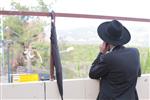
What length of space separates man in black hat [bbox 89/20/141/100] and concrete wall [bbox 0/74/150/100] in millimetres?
141

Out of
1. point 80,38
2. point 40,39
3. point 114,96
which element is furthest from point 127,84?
point 40,39

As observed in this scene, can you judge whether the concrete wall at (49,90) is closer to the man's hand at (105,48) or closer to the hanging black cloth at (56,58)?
the hanging black cloth at (56,58)

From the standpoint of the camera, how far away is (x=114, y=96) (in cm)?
211

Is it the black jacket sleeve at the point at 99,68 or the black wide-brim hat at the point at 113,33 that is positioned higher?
the black wide-brim hat at the point at 113,33

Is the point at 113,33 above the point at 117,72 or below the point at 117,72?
above

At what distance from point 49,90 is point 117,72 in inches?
20.9

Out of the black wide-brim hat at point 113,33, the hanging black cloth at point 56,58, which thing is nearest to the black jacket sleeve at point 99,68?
the black wide-brim hat at point 113,33

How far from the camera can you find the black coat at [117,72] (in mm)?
2074

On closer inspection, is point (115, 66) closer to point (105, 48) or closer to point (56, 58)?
point (105, 48)

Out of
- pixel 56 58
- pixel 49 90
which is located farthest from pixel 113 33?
pixel 49 90

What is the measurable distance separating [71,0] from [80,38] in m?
0.38

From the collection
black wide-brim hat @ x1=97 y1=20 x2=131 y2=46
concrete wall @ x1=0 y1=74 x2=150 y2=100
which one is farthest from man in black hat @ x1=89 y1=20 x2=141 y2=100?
concrete wall @ x1=0 y1=74 x2=150 y2=100

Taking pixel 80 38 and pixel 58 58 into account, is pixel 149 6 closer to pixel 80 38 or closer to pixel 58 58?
pixel 80 38

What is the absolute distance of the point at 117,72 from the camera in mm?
2096
